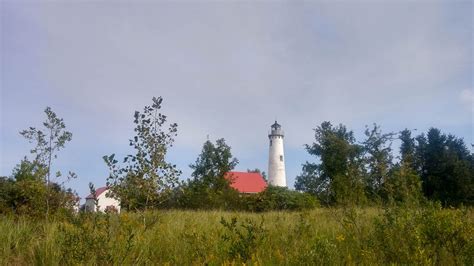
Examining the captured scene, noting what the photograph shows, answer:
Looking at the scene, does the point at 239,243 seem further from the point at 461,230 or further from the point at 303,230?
the point at 461,230

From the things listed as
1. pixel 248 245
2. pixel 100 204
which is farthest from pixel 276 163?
pixel 100 204

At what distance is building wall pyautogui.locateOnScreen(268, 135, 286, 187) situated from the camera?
50.2m

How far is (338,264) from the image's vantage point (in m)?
3.42

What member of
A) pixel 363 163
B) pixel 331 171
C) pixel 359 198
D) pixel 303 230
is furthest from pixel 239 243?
pixel 331 171

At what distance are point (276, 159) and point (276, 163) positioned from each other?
27.5 inches

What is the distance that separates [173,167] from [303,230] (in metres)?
2.99

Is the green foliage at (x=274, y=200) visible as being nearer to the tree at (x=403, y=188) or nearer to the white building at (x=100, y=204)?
the white building at (x=100, y=204)

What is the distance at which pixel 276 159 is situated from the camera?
5153 cm

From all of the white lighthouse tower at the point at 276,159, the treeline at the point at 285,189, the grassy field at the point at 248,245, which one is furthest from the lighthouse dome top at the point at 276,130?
the grassy field at the point at 248,245

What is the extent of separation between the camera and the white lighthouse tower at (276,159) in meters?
50.3

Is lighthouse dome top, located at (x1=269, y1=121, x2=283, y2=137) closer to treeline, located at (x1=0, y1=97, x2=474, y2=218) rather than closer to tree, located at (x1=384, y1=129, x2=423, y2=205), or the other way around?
treeline, located at (x1=0, y1=97, x2=474, y2=218)

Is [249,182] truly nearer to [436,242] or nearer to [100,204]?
[100,204]

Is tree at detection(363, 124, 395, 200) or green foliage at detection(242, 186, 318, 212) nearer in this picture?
tree at detection(363, 124, 395, 200)

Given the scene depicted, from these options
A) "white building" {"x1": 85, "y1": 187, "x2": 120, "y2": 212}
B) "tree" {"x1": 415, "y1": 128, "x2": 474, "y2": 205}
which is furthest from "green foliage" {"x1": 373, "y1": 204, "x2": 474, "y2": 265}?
"tree" {"x1": 415, "y1": 128, "x2": 474, "y2": 205}
